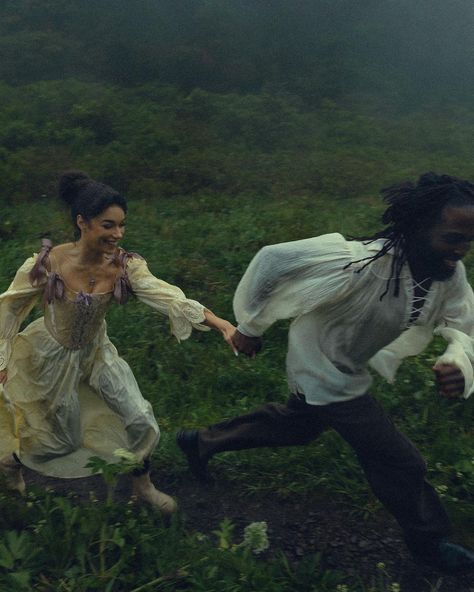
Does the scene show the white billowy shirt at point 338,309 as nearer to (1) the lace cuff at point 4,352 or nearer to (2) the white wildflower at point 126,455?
(2) the white wildflower at point 126,455

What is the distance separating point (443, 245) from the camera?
11.2 feet

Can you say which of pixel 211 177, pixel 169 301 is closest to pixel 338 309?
pixel 169 301

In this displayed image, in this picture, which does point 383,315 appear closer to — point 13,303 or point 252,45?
point 13,303

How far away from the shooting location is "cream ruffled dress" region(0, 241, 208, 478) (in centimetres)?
393

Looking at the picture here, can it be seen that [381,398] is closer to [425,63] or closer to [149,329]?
[149,329]

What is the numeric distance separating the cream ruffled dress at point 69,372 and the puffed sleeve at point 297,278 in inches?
15.4

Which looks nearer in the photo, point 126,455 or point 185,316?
point 126,455

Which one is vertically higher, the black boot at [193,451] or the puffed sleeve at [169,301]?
the puffed sleeve at [169,301]

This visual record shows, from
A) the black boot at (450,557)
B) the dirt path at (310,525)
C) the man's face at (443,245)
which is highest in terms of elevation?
the man's face at (443,245)

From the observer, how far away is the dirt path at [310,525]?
12.7 feet

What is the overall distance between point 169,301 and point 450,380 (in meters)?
1.31

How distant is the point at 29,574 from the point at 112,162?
9645 mm

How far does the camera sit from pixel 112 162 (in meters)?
12.4

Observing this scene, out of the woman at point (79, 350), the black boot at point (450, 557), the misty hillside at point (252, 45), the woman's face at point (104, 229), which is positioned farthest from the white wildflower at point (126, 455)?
the misty hillside at point (252, 45)
